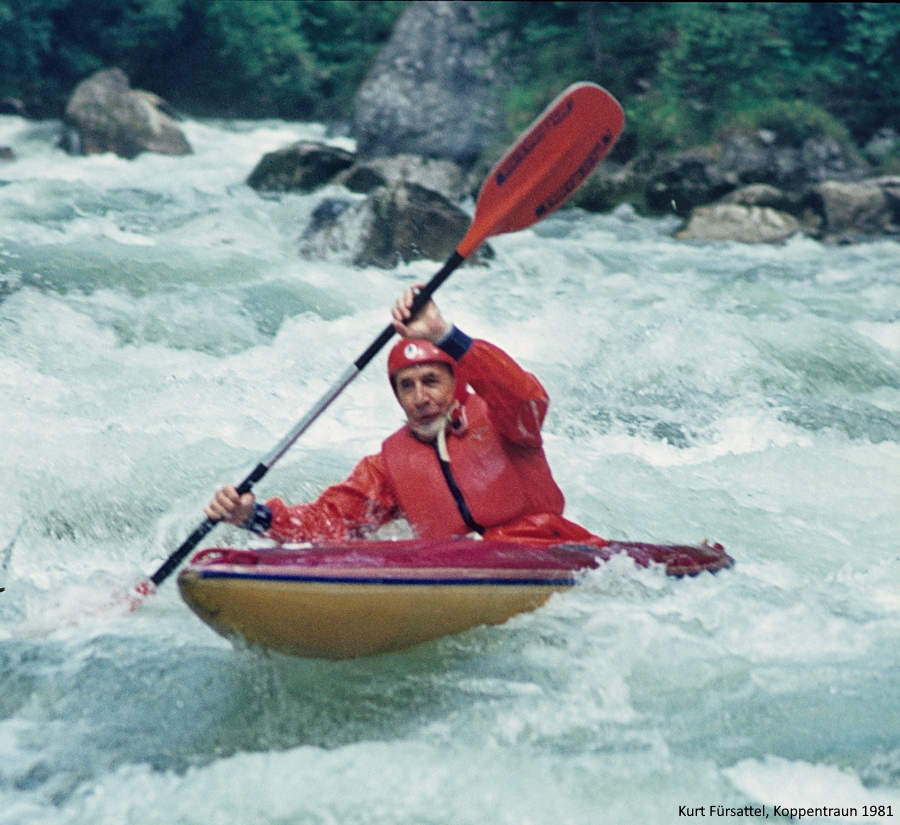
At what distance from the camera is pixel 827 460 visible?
16.2ft

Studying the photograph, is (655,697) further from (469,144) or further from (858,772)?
(469,144)

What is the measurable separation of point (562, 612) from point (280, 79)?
1845 cm

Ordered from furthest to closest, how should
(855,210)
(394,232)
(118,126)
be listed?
(118,126) → (855,210) → (394,232)

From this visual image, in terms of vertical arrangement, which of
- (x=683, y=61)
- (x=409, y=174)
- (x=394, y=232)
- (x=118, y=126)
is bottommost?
(x=118, y=126)

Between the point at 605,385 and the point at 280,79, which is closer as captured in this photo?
the point at 605,385

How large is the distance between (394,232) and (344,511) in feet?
16.9

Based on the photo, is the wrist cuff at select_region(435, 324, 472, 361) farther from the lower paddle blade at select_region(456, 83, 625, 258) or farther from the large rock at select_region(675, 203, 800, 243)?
the large rock at select_region(675, 203, 800, 243)

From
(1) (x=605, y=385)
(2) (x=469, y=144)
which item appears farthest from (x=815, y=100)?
(1) (x=605, y=385)

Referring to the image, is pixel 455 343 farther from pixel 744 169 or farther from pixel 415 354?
pixel 744 169

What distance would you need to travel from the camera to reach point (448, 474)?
3109 millimetres

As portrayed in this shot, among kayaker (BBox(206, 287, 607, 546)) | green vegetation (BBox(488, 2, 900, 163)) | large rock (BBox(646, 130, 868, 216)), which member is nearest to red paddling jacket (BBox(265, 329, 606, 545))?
kayaker (BBox(206, 287, 607, 546))

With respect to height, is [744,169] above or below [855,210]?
below

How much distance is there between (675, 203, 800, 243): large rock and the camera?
10.1 meters

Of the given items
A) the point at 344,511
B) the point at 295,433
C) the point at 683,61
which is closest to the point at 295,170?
the point at 683,61
